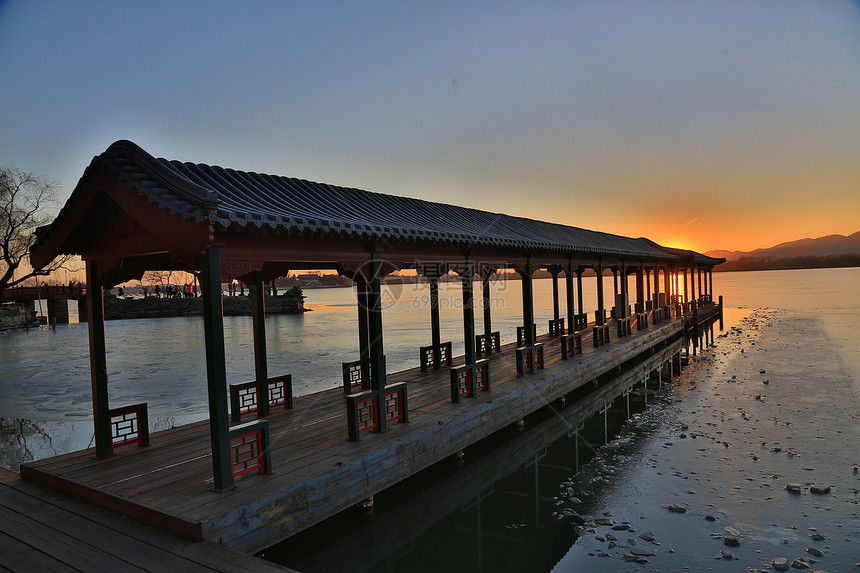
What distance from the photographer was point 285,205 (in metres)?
6.69

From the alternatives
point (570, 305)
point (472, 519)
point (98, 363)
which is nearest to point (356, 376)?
point (472, 519)

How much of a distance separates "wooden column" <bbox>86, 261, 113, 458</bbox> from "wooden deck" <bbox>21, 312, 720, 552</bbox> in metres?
0.27

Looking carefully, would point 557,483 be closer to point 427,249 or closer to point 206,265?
point 427,249

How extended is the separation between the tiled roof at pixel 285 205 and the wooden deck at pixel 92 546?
3.03m

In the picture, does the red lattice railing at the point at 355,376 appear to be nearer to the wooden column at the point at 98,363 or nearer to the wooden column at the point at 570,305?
the wooden column at the point at 98,363

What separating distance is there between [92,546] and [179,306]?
208 feet

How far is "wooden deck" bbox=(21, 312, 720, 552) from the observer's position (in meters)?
4.91

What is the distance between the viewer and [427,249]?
9.02 metres

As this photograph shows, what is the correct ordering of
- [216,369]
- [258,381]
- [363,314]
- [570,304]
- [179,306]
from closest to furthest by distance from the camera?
1. [216,369]
2. [258,381]
3. [363,314]
4. [570,304]
5. [179,306]

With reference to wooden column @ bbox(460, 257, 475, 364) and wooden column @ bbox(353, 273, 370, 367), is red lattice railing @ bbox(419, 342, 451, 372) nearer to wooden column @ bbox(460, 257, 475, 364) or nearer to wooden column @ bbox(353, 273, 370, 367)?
wooden column @ bbox(460, 257, 475, 364)

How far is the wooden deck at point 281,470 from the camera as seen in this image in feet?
16.1

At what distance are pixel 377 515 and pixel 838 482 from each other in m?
7.03

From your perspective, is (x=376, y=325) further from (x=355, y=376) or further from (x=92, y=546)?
(x=92, y=546)

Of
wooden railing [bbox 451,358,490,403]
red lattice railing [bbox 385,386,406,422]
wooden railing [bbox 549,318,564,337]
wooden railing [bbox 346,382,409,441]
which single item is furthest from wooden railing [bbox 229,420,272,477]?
wooden railing [bbox 549,318,564,337]
